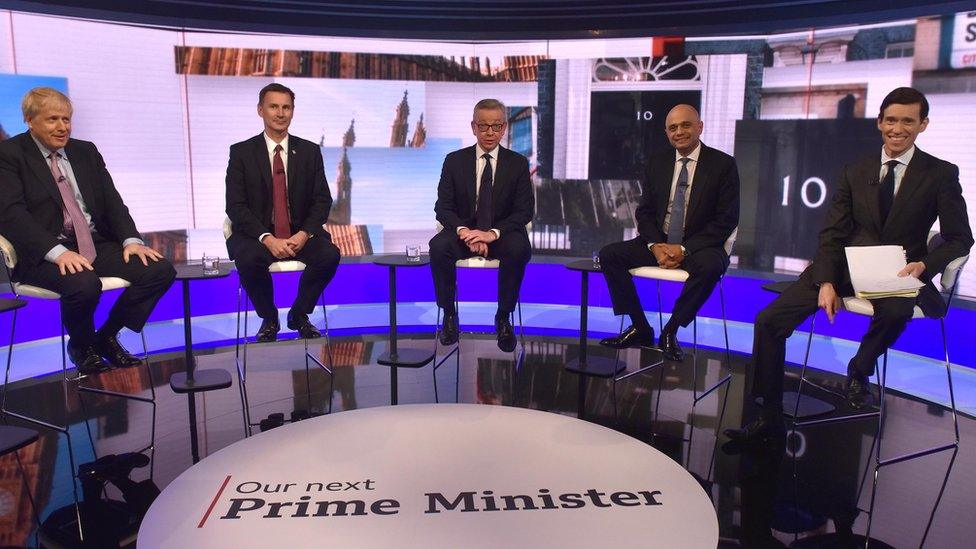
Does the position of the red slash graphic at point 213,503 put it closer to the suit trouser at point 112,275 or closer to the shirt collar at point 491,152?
the suit trouser at point 112,275

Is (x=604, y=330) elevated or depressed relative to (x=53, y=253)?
depressed

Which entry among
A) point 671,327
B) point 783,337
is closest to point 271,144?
point 671,327

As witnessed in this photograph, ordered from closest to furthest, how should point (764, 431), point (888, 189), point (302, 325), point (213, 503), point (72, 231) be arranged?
point (213, 503), point (764, 431), point (888, 189), point (72, 231), point (302, 325)

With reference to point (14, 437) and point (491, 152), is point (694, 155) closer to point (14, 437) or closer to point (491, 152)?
point (491, 152)

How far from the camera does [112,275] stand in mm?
3527

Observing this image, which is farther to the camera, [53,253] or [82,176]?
[82,176]

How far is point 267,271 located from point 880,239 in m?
3.04

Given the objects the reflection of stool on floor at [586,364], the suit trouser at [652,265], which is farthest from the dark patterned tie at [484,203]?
the suit trouser at [652,265]

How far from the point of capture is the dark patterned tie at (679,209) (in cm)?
392

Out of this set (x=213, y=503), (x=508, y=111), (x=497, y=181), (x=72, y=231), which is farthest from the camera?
(x=508, y=111)

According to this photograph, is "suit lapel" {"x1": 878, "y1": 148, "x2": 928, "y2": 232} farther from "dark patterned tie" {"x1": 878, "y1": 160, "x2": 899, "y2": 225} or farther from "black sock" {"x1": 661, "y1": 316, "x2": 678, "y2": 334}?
"black sock" {"x1": 661, "y1": 316, "x2": 678, "y2": 334}

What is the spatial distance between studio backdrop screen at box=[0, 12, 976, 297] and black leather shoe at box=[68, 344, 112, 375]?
198 centimetres

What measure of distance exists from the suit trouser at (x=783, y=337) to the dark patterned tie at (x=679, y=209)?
77 cm

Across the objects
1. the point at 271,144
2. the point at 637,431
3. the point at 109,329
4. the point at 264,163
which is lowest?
the point at 637,431
